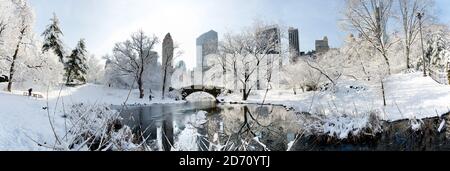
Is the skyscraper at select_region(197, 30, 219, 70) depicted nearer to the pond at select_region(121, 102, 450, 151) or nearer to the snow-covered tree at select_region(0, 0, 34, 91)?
the pond at select_region(121, 102, 450, 151)

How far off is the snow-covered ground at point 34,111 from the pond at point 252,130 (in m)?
0.50

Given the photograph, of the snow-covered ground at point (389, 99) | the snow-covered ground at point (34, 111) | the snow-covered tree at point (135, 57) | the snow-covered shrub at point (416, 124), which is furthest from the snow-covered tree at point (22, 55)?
the snow-covered shrub at point (416, 124)

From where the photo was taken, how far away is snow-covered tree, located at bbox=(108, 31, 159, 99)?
88.6 inches

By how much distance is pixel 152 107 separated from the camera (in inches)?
138

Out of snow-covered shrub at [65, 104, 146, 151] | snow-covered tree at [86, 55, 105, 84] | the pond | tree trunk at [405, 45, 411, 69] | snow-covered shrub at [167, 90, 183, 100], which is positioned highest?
tree trunk at [405, 45, 411, 69]

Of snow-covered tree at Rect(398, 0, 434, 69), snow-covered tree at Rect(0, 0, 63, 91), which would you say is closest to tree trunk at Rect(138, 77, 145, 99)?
snow-covered tree at Rect(0, 0, 63, 91)

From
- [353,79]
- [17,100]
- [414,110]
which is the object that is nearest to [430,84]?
[414,110]

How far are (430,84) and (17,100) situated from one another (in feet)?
10.3

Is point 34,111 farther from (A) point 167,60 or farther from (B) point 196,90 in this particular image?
(B) point 196,90

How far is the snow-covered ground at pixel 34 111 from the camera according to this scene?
6.68 ft

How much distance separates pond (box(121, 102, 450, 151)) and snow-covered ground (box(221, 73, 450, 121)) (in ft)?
0.50

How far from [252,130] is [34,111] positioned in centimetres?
241
